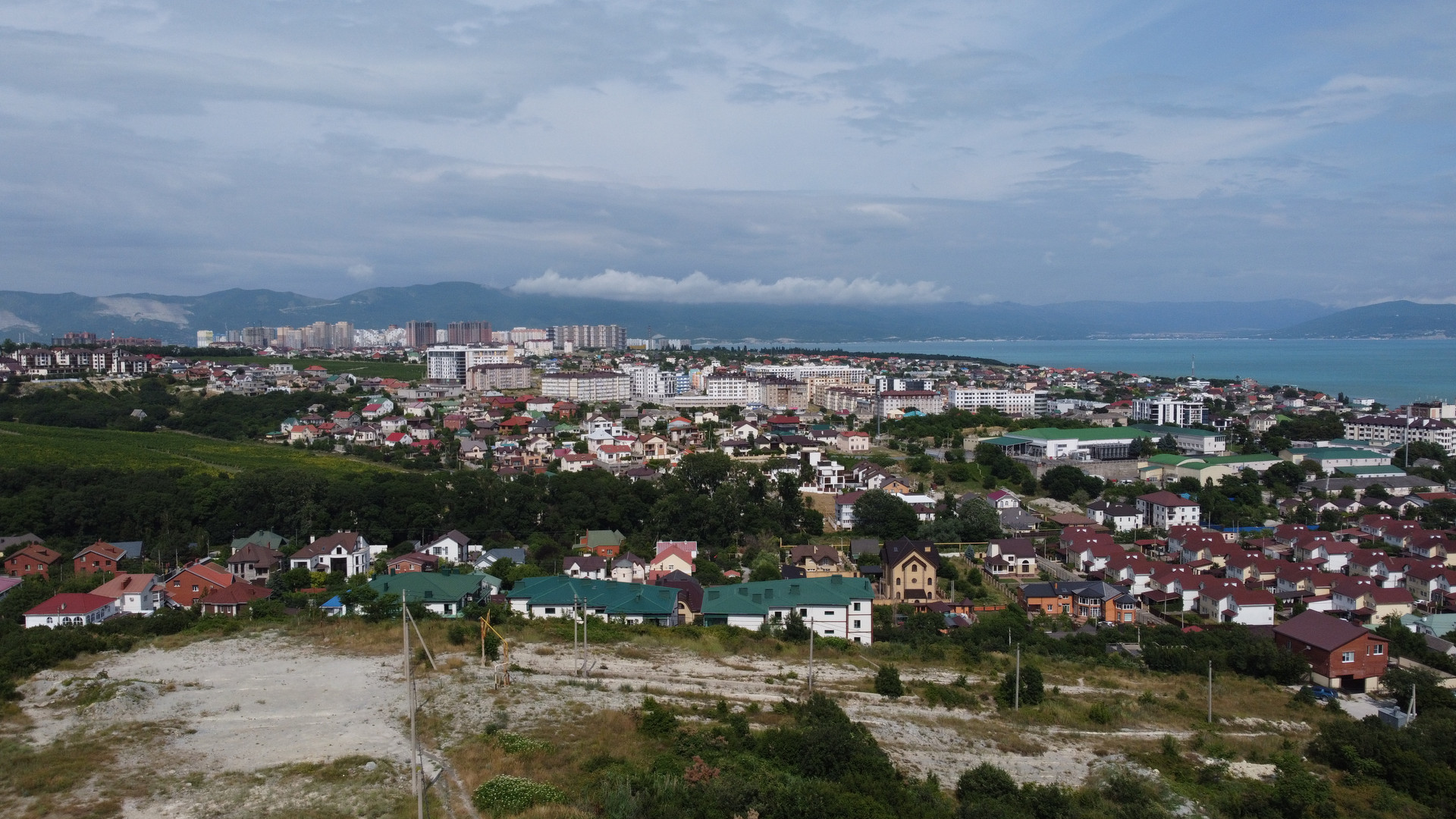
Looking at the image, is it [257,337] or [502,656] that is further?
[257,337]

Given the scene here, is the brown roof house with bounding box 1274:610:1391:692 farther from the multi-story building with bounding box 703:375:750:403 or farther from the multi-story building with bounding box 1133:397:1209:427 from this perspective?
the multi-story building with bounding box 703:375:750:403

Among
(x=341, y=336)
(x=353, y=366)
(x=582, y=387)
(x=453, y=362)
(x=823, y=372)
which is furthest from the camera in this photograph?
(x=341, y=336)

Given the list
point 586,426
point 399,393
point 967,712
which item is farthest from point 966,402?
point 967,712

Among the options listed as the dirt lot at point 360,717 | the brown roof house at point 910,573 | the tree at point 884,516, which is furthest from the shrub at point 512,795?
the tree at point 884,516

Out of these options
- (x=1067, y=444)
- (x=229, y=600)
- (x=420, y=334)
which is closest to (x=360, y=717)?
(x=229, y=600)

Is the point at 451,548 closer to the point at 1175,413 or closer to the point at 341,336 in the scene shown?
the point at 1175,413

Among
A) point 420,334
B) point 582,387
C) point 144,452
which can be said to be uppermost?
point 420,334

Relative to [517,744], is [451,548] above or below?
below

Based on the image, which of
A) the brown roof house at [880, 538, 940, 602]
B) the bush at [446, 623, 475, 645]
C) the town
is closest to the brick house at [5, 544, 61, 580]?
the town
